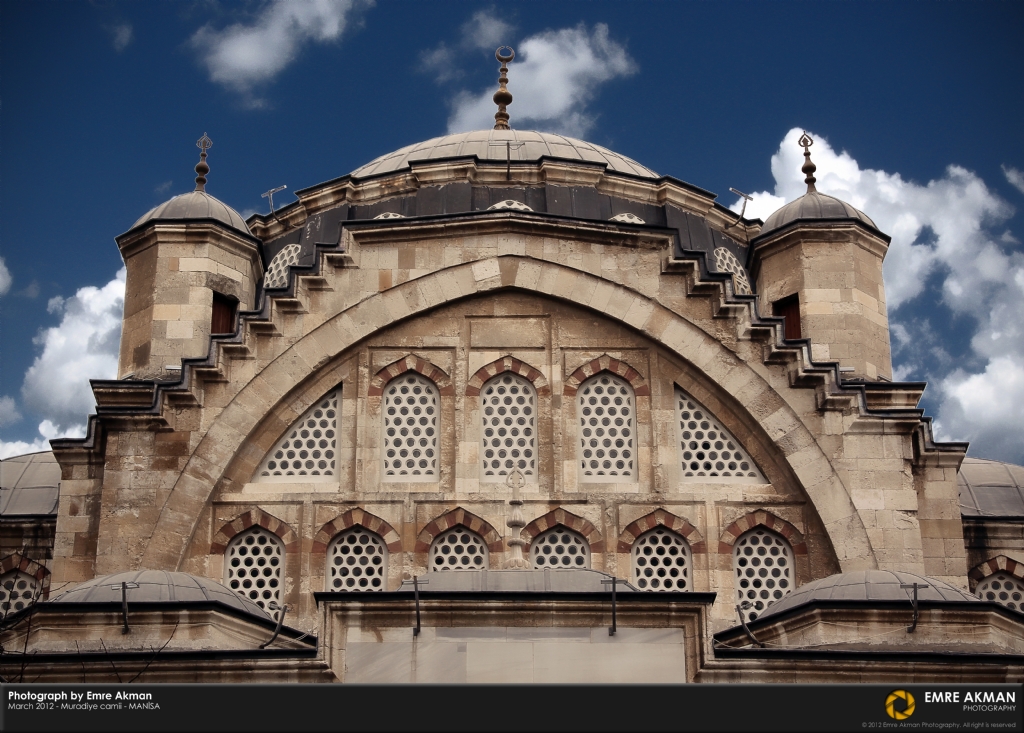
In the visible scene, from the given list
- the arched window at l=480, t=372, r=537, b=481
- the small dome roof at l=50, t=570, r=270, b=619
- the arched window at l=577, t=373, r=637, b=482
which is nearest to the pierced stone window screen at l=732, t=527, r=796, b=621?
the arched window at l=577, t=373, r=637, b=482

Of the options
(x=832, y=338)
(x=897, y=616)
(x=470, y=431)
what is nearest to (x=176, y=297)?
(x=470, y=431)

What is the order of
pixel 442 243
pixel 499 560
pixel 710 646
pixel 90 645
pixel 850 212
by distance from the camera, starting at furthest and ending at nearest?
1. pixel 850 212
2. pixel 442 243
3. pixel 499 560
4. pixel 90 645
5. pixel 710 646

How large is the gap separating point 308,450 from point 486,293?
3731 millimetres

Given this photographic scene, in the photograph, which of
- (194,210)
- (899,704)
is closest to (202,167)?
(194,210)

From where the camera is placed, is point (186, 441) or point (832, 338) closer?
point (186, 441)

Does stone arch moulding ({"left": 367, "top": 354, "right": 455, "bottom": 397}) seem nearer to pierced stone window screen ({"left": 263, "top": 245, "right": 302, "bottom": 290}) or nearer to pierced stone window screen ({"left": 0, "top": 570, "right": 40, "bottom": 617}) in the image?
pierced stone window screen ({"left": 263, "top": 245, "right": 302, "bottom": 290})

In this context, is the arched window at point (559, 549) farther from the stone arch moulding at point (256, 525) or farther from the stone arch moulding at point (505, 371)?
the stone arch moulding at point (256, 525)

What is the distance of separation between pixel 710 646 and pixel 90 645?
309 inches

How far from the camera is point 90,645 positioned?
20.3 m

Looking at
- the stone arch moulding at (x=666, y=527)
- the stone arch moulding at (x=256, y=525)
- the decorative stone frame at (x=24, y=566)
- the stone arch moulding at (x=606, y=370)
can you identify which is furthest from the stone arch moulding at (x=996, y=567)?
the decorative stone frame at (x=24, y=566)

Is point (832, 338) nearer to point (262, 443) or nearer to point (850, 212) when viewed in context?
point (850, 212)

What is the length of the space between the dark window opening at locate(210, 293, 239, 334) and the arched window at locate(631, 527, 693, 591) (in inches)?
320

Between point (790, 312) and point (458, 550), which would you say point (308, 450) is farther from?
point (790, 312)

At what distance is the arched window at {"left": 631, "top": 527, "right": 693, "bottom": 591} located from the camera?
23594 mm
